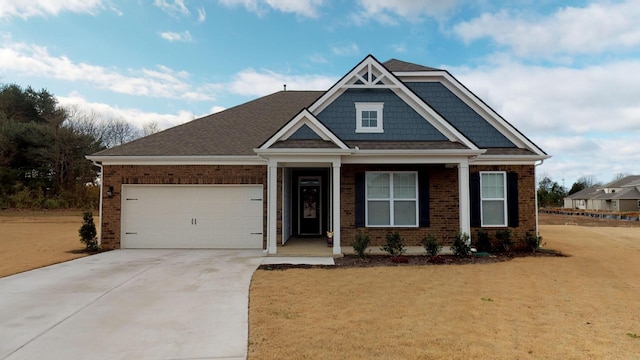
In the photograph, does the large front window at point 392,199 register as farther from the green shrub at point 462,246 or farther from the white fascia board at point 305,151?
the white fascia board at point 305,151

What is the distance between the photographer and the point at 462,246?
34.7ft

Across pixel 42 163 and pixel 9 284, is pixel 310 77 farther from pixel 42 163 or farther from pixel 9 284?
pixel 42 163

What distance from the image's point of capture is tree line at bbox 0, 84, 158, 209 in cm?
2922

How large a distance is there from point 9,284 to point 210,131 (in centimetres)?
768

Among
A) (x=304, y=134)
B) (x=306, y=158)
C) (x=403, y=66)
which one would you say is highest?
(x=403, y=66)

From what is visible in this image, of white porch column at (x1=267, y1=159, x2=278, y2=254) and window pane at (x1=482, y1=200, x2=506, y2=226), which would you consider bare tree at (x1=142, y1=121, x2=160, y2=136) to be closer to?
white porch column at (x1=267, y1=159, x2=278, y2=254)

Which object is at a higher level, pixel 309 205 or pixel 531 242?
pixel 309 205

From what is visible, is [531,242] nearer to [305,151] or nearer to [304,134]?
[305,151]

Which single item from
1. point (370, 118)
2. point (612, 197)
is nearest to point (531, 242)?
point (370, 118)

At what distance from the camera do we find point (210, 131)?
45.4 ft

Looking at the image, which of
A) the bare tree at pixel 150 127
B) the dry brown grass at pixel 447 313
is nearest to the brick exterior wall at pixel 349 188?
the dry brown grass at pixel 447 313

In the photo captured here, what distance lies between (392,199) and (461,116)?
3772 millimetres

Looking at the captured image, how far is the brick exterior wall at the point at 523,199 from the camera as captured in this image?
12156 mm

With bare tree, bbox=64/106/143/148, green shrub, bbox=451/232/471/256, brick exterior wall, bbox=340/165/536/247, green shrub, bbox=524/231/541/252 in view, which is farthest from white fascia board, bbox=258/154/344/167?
bare tree, bbox=64/106/143/148
